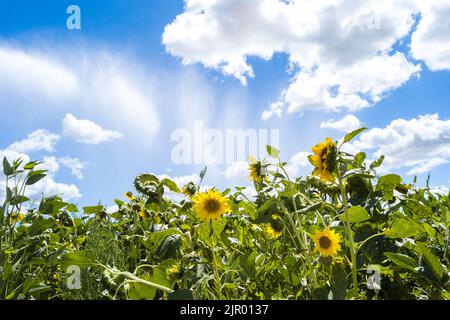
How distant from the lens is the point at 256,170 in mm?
1793

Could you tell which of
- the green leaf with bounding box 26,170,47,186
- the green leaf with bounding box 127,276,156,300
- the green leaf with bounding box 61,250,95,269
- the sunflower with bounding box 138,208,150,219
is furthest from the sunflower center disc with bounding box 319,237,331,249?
the sunflower with bounding box 138,208,150,219

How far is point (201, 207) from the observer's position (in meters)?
1.63

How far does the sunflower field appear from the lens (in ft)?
4.43

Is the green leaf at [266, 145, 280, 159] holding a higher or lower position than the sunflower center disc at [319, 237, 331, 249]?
higher

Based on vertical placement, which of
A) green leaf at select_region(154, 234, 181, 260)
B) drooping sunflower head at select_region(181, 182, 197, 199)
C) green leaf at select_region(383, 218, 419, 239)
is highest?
drooping sunflower head at select_region(181, 182, 197, 199)

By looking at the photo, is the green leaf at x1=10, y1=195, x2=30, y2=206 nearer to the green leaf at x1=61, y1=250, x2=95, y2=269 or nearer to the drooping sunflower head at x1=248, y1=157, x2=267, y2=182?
the green leaf at x1=61, y1=250, x2=95, y2=269

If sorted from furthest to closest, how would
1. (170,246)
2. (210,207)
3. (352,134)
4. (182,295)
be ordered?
(210,207)
(170,246)
(352,134)
(182,295)

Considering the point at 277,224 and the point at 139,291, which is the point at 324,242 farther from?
the point at 139,291

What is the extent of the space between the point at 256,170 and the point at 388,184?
1.53ft

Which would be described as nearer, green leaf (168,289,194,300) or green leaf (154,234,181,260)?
green leaf (168,289,194,300)

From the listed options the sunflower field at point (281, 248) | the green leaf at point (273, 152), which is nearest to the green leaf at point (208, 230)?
the sunflower field at point (281, 248)

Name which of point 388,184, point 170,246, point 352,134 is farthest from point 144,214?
point 352,134

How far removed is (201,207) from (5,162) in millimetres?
959
